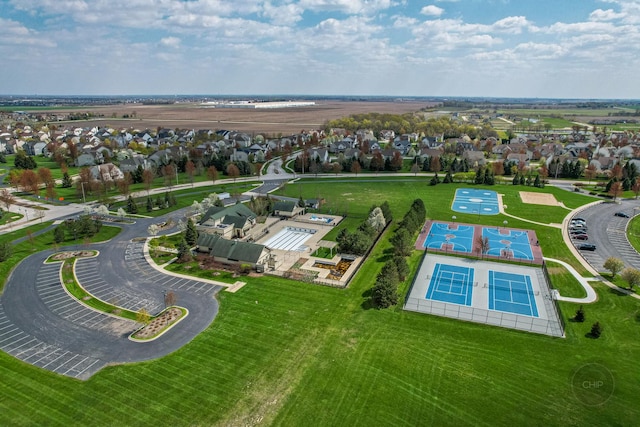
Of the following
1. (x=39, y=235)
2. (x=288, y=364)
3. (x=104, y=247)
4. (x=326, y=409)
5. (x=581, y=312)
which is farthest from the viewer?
(x=39, y=235)

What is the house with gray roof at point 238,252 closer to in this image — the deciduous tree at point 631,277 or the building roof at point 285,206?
the building roof at point 285,206

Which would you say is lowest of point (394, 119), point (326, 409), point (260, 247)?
point (326, 409)

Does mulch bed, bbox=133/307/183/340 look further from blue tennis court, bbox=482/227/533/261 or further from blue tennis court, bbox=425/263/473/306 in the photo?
blue tennis court, bbox=482/227/533/261

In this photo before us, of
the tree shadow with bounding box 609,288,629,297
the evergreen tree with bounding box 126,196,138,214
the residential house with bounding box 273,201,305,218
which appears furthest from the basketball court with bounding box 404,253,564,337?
the evergreen tree with bounding box 126,196,138,214

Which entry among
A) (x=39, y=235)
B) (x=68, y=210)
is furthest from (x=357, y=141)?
(x=39, y=235)

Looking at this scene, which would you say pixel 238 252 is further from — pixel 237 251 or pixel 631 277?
pixel 631 277

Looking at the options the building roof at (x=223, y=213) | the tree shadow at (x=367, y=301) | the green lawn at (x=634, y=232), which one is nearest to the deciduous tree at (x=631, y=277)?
the green lawn at (x=634, y=232)

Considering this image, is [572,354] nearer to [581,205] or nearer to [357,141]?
[581,205]
